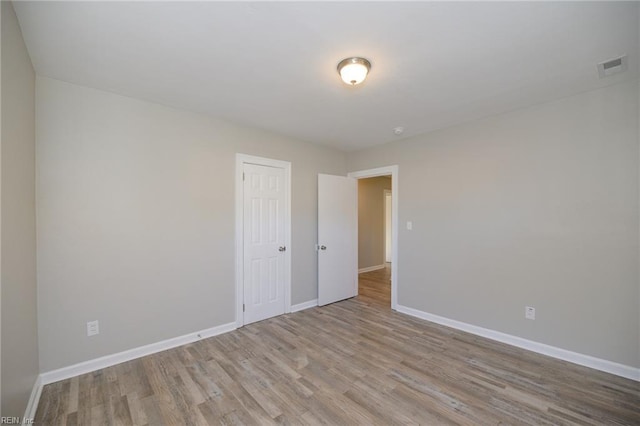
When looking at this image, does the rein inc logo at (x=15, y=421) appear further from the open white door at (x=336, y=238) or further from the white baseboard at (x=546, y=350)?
the white baseboard at (x=546, y=350)

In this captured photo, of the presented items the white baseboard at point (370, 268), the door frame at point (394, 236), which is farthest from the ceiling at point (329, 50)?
the white baseboard at point (370, 268)

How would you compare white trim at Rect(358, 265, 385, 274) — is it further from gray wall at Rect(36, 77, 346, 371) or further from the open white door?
gray wall at Rect(36, 77, 346, 371)

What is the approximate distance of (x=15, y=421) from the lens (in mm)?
1505

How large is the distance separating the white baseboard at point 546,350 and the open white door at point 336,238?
1.30m

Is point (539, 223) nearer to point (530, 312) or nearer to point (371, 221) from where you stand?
point (530, 312)

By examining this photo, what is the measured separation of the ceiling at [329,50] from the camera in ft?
4.97

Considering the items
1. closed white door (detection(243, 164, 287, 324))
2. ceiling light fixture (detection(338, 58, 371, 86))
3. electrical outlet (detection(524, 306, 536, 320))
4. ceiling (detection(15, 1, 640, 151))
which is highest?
ceiling (detection(15, 1, 640, 151))

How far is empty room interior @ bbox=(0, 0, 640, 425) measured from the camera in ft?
5.42

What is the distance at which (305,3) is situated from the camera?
4.77 feet

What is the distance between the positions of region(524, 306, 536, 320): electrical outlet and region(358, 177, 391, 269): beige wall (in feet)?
12.2

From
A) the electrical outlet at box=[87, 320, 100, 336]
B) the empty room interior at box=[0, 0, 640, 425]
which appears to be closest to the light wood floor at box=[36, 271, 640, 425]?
the empty room interior at box=[0, 0, 640, 425]

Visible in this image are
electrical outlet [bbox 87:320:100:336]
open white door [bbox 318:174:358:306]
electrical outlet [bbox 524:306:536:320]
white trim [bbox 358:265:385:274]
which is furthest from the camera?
white trim [bbox 358:265:385:274]

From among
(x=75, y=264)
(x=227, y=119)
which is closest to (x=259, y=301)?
(x=75, y=264)

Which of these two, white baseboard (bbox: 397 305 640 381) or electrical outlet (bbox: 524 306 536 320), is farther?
electrical outlet (bbox: 524 306 536 320)
